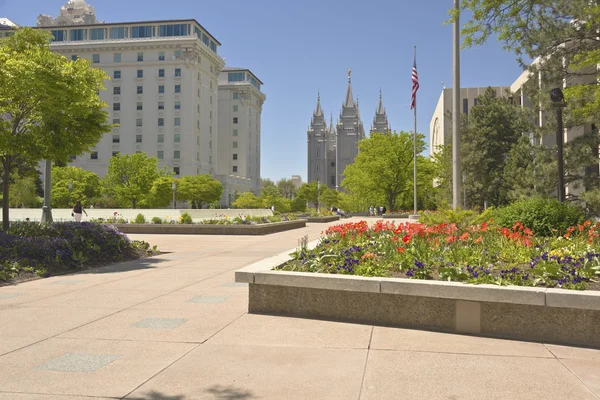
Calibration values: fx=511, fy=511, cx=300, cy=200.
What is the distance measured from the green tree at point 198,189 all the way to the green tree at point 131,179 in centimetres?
510

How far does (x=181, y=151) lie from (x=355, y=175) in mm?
43709

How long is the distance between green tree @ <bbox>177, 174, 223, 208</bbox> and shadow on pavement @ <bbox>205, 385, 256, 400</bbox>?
7338 centimetres

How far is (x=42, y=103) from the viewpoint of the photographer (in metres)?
12.6

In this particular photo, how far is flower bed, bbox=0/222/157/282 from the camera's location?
1094 centimetres

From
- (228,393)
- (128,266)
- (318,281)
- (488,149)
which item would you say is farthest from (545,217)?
(488,149)

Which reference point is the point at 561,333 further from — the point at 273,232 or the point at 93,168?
the point at 93,168

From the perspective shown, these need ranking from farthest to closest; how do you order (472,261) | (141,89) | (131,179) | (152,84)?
(141,89), (152,84), (131,179), (472,261)

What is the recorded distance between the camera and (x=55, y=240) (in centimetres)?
1227

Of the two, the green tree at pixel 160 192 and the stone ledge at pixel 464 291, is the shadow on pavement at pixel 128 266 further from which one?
the green tree at pixel 160 192

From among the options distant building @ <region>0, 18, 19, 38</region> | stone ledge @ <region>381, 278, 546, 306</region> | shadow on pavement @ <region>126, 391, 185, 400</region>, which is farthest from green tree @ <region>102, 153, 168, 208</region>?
shadow on pavement @ <region>126, 391, 185, 400</region>

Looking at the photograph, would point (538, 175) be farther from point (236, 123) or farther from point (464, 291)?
point (236, 123)

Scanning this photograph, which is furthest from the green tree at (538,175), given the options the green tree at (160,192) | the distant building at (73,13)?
the distant building at (73,13)

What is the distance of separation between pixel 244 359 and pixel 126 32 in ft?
341

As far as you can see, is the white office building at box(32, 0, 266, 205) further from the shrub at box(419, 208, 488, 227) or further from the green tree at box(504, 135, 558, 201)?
the shrub at box(419, 208, 488, 227)
